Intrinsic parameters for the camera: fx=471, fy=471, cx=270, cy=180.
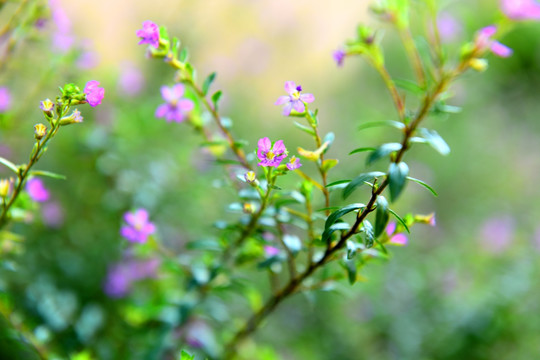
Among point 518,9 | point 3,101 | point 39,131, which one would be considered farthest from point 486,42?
point 3,101

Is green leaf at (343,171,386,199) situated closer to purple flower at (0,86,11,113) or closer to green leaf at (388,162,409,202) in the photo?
green leaf at (388,162,409,202)

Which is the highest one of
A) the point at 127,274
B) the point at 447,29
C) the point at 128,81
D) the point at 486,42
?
the point at 447,29

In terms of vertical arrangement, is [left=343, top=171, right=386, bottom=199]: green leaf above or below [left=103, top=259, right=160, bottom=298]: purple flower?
above

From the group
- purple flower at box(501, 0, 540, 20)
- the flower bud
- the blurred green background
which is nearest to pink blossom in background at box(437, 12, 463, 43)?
the blurred green background

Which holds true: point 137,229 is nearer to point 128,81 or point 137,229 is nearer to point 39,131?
point 39,131

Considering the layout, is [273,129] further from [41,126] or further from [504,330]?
[41,126]

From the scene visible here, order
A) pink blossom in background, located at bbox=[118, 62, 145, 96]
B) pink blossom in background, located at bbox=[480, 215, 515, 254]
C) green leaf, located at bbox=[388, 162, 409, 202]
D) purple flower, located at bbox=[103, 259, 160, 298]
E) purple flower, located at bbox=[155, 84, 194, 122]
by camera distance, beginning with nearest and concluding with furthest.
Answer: green leaf, located at bbox=[388, 162, 409, 202], purple flower, located at bbox=[155, 84, 194, 122], purple flower, located at bbox=[103, 259, 160, 298], pink blossom in background, located at bbox=[118, 62, 145, 96], pink blossom in background, located at bbox=[480, 215, 515, 254]
